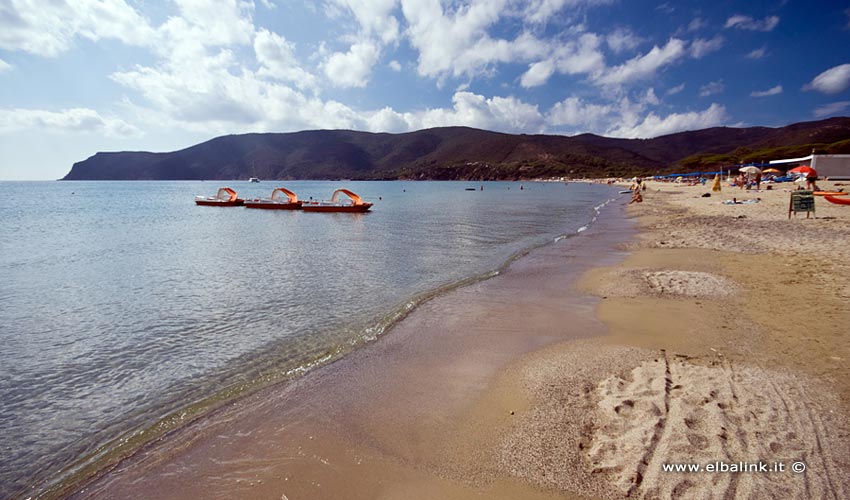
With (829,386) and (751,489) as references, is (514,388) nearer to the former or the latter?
(751,489)

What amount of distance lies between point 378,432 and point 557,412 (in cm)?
247

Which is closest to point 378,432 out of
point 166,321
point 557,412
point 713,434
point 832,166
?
point 557,412

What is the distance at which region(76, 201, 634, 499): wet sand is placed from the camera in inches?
164

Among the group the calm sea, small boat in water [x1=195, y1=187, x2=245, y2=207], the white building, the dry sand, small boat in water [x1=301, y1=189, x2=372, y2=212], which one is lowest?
the calm sea

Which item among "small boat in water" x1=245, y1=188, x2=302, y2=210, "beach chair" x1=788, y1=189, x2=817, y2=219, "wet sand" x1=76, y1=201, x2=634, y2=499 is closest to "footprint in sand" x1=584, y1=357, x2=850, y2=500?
"wet sand" x1=76, y1=201, x2=634, y2=499

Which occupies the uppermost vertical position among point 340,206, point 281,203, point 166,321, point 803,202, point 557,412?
point 281,203

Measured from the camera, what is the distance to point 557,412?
16.8 feet

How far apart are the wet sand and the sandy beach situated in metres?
0.03

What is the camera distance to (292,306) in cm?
1093

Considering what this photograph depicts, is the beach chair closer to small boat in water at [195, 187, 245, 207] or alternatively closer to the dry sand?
the dry sand

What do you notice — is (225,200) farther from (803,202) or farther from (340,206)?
(803,202)

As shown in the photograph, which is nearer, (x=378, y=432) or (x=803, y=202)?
(x=378, y=432)

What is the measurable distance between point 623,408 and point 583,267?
33.2 ft

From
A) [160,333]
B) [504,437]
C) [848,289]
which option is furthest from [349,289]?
[848,289]
